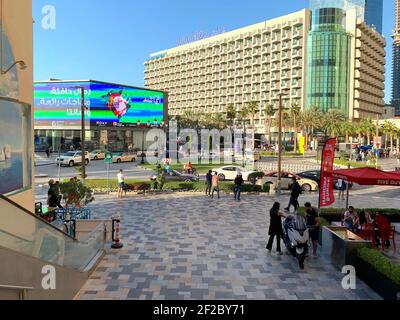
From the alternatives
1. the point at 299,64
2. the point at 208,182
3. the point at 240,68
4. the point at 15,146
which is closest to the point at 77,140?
the point at 208,182

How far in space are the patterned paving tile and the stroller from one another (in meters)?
0.34

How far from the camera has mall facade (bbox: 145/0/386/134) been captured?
10512 centimetres

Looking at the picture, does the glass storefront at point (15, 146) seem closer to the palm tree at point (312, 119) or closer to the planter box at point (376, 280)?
the planter box at point (376, 280)

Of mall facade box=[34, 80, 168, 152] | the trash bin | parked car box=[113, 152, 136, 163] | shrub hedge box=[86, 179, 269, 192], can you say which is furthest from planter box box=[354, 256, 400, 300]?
mall facade box=[34, 80, 168, 152]

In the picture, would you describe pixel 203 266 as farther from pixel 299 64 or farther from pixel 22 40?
pixel 299 64

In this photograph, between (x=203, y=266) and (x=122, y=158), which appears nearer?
(x=203, y=266)

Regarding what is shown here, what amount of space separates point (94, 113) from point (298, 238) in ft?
181

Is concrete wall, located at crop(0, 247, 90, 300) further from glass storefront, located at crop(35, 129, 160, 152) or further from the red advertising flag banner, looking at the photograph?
glass storefront, located at crop(35, 129, 160, 152)

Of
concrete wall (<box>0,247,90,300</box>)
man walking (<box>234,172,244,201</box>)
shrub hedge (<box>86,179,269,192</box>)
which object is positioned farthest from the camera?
shrub hedge (<box>86,179,269,192</box>)

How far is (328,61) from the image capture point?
342 ft
